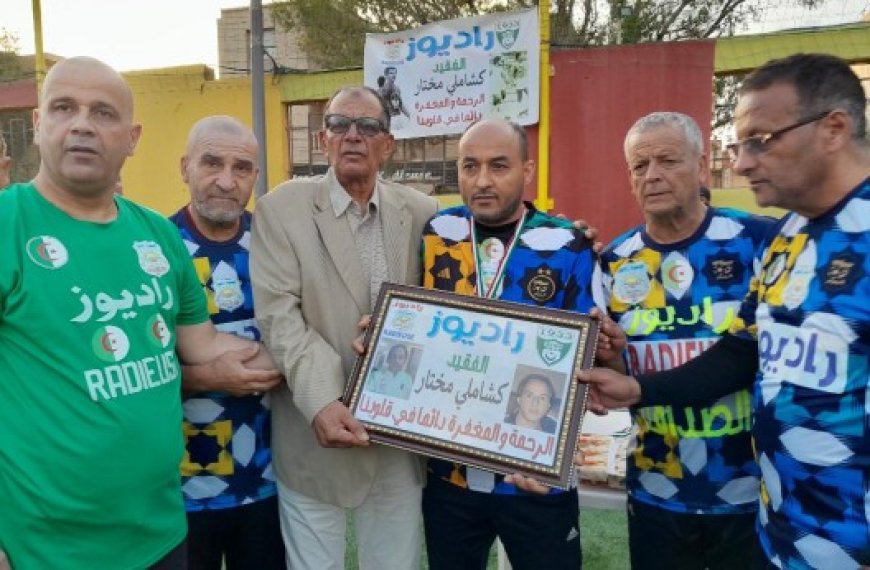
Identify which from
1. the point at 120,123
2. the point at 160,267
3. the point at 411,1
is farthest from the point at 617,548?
the point at 411,1

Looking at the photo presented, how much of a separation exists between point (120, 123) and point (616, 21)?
13.5 metres

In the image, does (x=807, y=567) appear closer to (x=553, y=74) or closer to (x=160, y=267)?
(x=160, y=267)

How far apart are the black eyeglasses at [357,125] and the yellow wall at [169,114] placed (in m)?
10.7

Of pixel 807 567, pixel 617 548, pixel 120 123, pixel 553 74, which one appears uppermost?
pixel 553 74

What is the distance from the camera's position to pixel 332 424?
2518 mm

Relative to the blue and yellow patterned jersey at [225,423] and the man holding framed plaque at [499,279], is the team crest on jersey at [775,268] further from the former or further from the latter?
the blue and yellow patterned jersey at [225,423]

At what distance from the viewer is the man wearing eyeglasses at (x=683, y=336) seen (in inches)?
101

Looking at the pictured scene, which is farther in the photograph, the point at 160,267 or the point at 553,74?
the point at 553,74

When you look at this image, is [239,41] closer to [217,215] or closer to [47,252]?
[217,215]

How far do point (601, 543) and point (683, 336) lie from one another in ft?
6.87

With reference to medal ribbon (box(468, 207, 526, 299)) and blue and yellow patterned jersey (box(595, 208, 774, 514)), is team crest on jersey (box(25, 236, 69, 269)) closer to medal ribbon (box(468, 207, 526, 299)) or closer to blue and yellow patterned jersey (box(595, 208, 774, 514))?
medal ribbon (box(468, 207, 526, 299))

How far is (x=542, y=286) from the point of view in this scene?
267 centimetres

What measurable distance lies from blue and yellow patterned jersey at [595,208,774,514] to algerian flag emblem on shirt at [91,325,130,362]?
5.56 ft

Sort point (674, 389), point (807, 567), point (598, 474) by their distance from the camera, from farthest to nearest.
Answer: point (598, 474), point (674, 389), point (807, 567)
